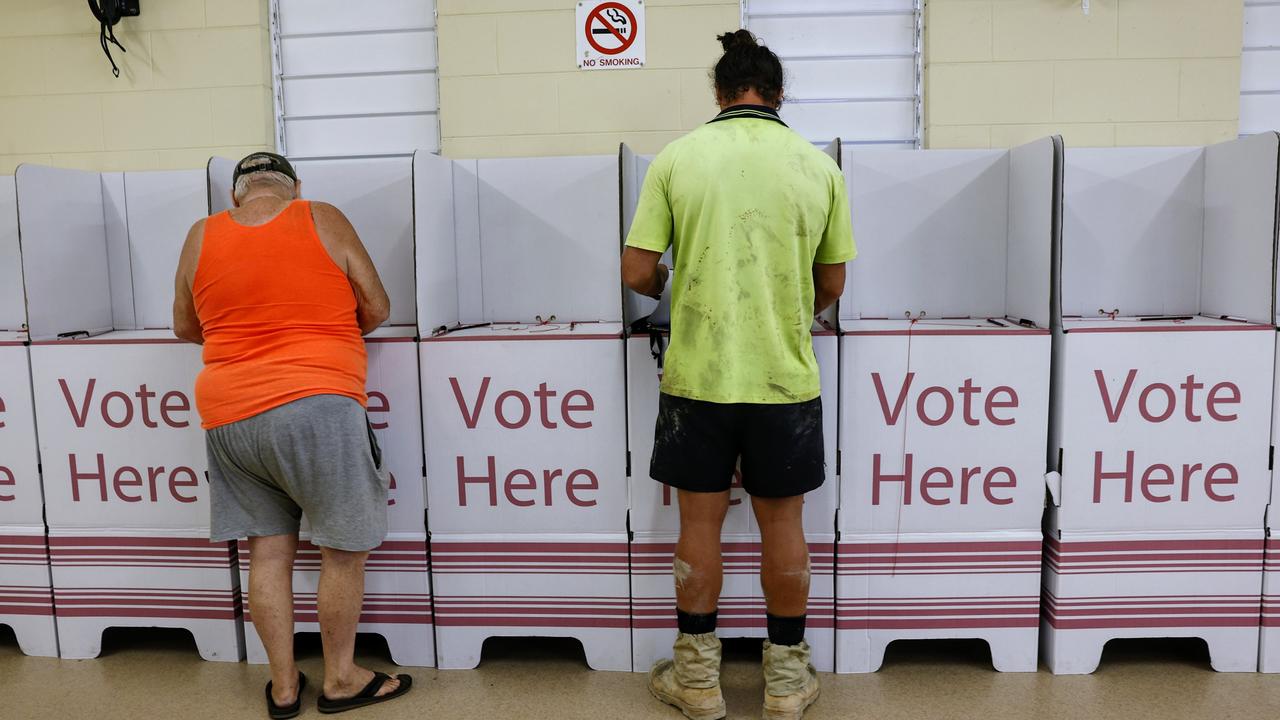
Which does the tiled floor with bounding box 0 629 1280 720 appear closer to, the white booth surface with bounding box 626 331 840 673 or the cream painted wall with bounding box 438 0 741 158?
the white booth surface with bounding box 626 331 840 673

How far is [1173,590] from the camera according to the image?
2309 mm

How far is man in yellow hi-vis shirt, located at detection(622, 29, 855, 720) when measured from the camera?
6.15ft

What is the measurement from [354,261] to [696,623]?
4.07ft

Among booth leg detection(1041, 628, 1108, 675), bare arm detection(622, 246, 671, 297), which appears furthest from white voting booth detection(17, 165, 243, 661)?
booth leg detection(1041, 628, 1108, 675)

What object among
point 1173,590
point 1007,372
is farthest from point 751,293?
point 1173,590

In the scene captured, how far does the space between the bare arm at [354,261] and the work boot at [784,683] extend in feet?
4.31

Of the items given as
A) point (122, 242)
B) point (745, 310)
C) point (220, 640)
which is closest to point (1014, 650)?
point (745, 310)

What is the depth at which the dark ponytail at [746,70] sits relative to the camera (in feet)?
6.28

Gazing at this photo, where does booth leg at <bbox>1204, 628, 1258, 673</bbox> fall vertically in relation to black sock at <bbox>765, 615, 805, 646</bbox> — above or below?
below

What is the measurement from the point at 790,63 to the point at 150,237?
239cm

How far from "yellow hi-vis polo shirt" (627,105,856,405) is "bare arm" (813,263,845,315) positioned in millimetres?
89

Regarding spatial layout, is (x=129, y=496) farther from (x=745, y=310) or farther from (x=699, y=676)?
(x=745, y=310)

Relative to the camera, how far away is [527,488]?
2.38 metres

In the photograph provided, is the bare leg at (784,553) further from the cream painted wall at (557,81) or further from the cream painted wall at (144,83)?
the cream painted wall at (144,83)
